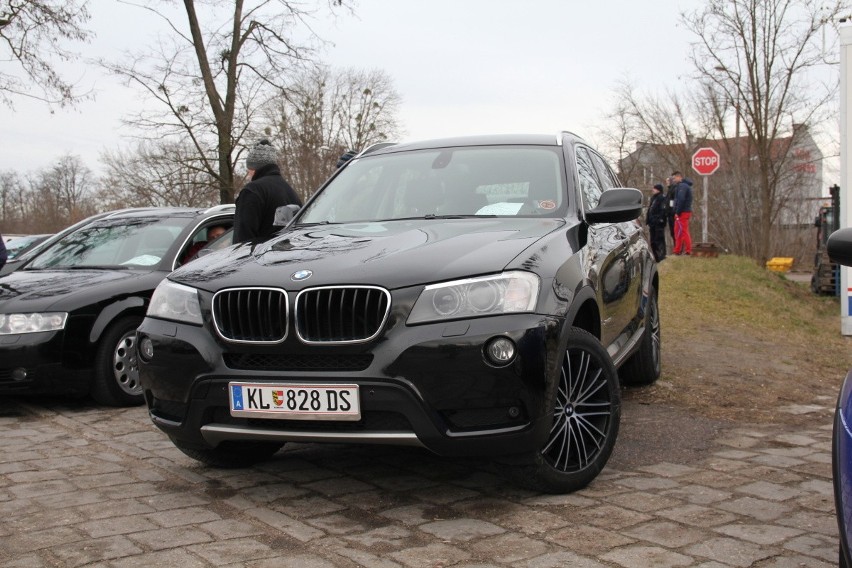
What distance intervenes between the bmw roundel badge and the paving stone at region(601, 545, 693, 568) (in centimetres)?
164

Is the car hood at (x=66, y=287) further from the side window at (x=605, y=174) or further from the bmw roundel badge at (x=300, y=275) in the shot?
the side window at (x=605, y=174)

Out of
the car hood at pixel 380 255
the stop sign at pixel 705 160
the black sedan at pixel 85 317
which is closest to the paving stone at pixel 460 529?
the car hood at pixel 380 255

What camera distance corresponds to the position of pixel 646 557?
132 inches

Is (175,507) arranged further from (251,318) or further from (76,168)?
(76,168)

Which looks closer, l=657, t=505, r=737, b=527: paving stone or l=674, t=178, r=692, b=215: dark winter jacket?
l=657, t=505, r=737, b=527: paving stone

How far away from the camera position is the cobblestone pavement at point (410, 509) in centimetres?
342

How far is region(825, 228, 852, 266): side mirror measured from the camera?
2645 mm

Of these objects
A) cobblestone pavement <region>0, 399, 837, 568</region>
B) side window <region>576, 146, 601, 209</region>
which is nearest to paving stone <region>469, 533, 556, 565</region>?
cobblestone pavement <region>0, 399, 837, 568</region>

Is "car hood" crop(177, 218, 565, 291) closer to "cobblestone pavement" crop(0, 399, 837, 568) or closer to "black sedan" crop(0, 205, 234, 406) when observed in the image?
"cobblestone pavement" crop(0, 399, 837, 568)

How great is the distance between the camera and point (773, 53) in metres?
24.3

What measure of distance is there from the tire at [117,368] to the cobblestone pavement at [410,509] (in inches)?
43.4

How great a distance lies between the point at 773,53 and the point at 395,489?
912 inches

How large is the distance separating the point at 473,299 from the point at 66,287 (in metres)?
4.20

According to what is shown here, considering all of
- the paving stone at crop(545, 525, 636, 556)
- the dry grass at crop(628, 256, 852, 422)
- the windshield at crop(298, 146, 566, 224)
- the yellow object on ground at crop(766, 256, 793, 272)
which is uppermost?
the windshield at crop(298, 146, 566, 224)
